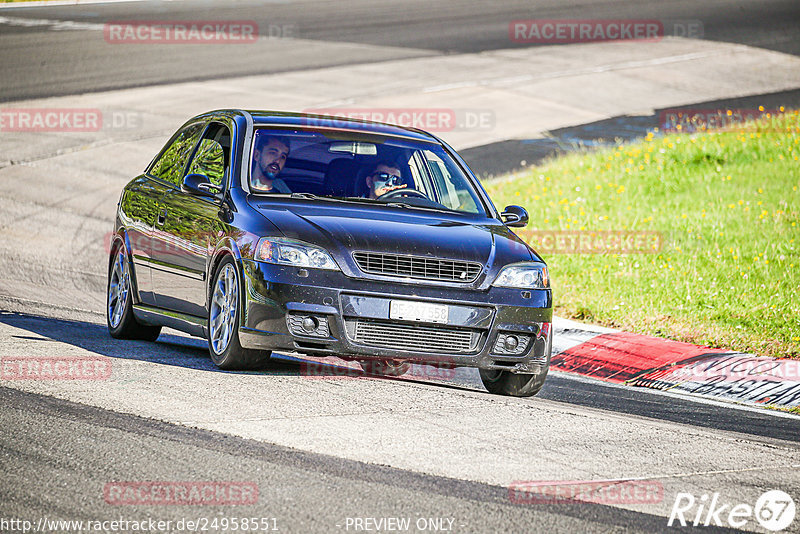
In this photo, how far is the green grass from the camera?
1162cm

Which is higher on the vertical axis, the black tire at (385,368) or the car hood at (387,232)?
the car hood at (387,232)

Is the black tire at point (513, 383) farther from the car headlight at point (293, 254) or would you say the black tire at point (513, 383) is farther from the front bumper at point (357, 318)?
the car headlight at point (293, 254)

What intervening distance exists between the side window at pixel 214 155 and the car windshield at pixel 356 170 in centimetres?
27

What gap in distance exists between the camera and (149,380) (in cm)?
762

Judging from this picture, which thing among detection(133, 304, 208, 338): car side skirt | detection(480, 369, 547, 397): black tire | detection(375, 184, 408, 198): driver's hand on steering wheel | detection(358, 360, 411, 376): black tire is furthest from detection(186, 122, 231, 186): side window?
detection(480, 369, 547, 397): black tire

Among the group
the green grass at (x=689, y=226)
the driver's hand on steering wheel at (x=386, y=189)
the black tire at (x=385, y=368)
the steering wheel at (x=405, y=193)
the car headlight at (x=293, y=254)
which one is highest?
the driver's hand on steering wheel at (x=386, y=189)

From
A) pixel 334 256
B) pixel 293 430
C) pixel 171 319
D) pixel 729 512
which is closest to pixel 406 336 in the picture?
pixel 334 256

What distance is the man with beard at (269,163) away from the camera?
8.59 meters

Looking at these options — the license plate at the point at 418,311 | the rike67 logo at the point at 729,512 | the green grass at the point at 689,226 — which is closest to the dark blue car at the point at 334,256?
the license plate at the point at 418,311

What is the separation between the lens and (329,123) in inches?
368

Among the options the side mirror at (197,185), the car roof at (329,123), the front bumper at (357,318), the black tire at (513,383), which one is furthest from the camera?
the car roof at (329,123)

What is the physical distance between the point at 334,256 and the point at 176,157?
9.02 feet

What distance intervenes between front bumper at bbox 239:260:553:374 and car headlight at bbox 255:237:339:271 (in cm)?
5

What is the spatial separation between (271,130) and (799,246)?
24.8ft
